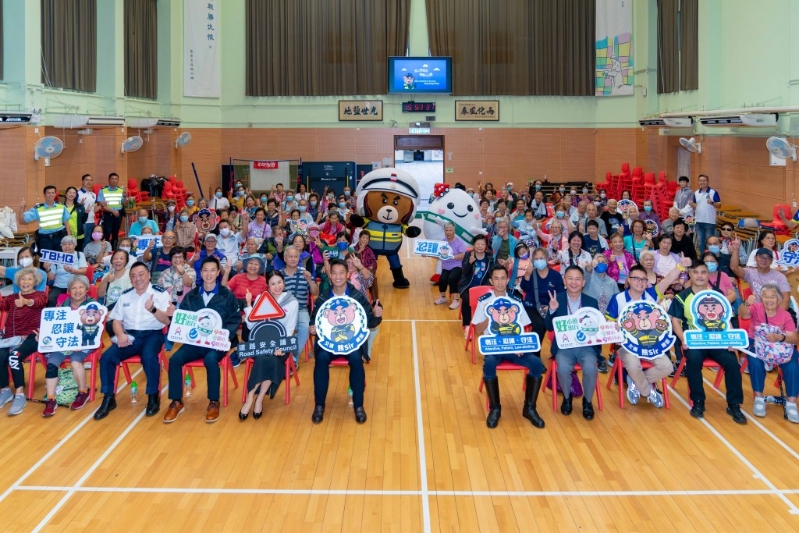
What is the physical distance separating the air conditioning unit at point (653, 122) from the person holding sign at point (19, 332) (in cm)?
1895

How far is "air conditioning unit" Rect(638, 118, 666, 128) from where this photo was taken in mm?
24219

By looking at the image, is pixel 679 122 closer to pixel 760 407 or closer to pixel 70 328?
pixel 760 407

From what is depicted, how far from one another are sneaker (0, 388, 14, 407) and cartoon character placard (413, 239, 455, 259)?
270 inches

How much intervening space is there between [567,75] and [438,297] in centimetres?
1639

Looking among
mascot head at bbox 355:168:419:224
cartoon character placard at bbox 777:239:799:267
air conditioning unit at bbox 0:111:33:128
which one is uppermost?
air conditioning unit at bbox 0:111:33:128

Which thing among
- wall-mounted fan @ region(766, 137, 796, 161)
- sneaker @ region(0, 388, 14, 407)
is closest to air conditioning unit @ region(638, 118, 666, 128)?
wall-mounted fan @ region(766, 137, 796, 161)

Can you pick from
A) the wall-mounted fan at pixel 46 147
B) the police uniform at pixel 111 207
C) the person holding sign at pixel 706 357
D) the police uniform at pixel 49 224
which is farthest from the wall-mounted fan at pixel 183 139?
the person holding sign at pixel 706 357

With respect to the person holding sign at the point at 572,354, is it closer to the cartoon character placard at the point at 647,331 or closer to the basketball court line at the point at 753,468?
the cartoon character placard at the point at 647,331

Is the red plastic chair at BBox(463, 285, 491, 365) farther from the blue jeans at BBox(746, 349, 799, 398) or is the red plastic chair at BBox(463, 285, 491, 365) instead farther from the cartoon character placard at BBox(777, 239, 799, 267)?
the cartoon character placard at BBox(777, 239, 799, 267)

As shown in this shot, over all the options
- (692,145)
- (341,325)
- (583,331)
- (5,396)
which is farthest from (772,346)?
(692,145)

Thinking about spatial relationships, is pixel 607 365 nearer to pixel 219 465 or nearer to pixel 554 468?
pixel 554 468

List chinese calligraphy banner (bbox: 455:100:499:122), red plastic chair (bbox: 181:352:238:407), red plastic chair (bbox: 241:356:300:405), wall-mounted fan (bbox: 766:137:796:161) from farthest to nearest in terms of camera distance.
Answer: chinese calligraphy banner (bbox: 455:100:499:122) → wall-mounted fan (bbox: 766:137:796:161) → red plastic chair (bbox: 241:356:300:405) → red plastic chair (bbox: 181:352:238:407)

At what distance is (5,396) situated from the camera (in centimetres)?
933

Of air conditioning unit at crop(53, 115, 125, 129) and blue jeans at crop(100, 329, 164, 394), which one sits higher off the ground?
air conditioning unit at crop(53, 115, 125, 129)
